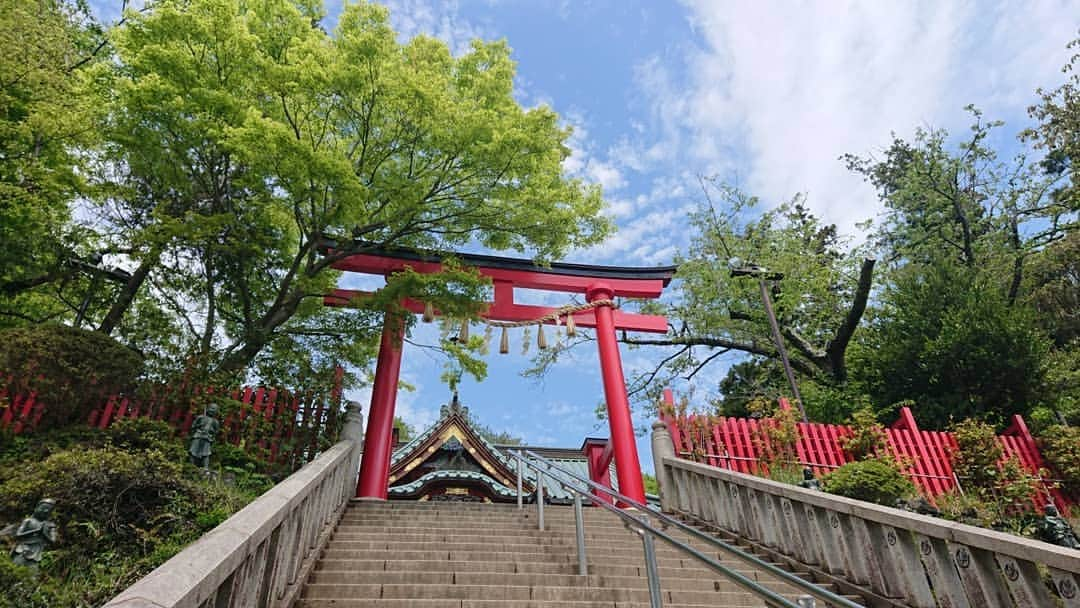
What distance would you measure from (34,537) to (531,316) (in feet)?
25.8

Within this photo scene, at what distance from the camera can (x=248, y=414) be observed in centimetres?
721

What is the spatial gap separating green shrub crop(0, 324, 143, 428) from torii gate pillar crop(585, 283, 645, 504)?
6.99 metres

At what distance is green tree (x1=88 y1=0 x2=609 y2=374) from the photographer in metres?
6.89

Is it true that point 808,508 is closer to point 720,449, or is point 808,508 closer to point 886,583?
point 886,583

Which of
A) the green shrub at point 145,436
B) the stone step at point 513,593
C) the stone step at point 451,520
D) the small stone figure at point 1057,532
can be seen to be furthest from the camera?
the stone step at point 451,520

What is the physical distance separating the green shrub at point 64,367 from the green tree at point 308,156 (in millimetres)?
1168

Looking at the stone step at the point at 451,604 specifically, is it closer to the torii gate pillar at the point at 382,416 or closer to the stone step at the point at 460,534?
the stone step at the point at 460,534

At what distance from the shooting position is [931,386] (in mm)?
11984

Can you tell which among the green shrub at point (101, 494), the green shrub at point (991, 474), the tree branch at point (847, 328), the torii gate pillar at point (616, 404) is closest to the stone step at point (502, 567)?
the green shrub at point (101, 494)

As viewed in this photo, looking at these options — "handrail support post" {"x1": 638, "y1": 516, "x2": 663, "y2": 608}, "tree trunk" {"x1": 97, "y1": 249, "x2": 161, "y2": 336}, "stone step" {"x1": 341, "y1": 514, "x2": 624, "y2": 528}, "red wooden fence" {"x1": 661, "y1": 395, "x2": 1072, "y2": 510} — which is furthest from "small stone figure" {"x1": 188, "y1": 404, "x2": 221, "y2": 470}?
"red wooden fence" {"x1": 661, "y1": 395, "x2": 1072, "y2": 510}

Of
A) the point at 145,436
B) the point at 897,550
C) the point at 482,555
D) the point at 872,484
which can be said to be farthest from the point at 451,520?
the point at 872,484

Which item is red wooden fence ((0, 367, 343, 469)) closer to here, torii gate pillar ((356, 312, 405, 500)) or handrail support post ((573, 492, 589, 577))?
torii gate pillar ((356, 312, 405, 500))

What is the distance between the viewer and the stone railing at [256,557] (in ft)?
5.99

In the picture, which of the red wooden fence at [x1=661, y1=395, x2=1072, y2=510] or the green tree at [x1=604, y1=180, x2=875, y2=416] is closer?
the red wooden fence at [x1=661, y1=395, x2=1072, y2=510]
